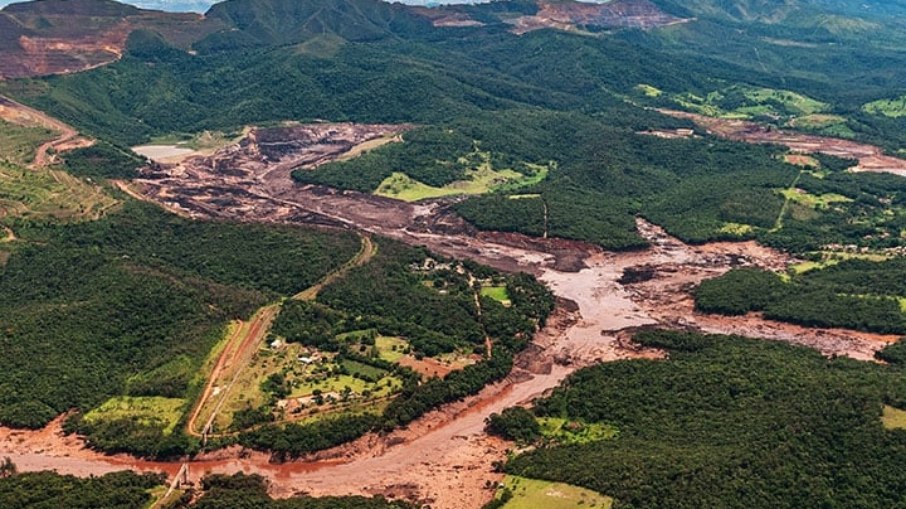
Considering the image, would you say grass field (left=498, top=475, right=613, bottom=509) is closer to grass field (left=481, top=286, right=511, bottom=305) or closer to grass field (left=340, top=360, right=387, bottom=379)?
grass field (left=340, top=360, right=387, bottom=379)

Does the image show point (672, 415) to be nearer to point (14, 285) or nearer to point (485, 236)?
point (485, 236)

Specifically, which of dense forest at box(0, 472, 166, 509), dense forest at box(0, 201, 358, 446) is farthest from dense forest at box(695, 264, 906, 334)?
dense forest at box(0, 472, 166, 509)

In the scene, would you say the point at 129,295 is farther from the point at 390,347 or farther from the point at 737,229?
the point at 737,229

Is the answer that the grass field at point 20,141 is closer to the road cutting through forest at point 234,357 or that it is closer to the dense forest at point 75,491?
the road cutting through forest at point 234,357

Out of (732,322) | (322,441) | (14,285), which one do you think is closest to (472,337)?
(322,441)

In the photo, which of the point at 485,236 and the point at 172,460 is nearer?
the point at 172,460

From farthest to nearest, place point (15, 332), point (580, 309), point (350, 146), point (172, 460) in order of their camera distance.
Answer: point (350, 146) → point (580, 309) → point (15, 332) → point (172, 460)
